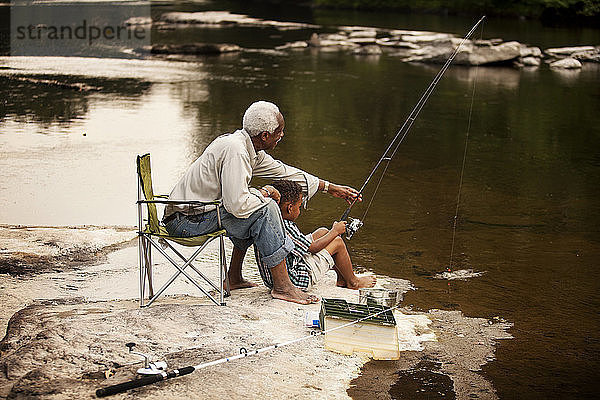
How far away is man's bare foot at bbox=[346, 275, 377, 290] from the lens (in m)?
5.26

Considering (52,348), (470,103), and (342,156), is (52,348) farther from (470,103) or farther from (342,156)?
(470,103)

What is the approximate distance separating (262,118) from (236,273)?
104cm

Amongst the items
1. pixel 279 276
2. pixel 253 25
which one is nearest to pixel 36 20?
pixel 253 25

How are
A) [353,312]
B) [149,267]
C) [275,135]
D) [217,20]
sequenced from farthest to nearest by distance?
[217,20], [275,135], [149,267], [353,312]

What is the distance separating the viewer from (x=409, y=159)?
9.48 m

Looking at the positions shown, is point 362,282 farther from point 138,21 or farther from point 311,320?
point 138,21

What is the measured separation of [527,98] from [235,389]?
11.6 metres

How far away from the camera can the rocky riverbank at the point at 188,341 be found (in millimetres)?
3715

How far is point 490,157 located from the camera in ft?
31.8

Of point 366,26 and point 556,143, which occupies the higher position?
point 366,26

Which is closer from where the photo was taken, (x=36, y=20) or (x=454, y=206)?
(x=454, y=206)

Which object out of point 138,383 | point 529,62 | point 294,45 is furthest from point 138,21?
point 138,383

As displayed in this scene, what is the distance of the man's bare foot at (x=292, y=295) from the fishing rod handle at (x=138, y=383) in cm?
117

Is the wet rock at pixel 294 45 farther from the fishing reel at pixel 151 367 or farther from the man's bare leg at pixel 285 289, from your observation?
the fishing reel at pixel 151 367
